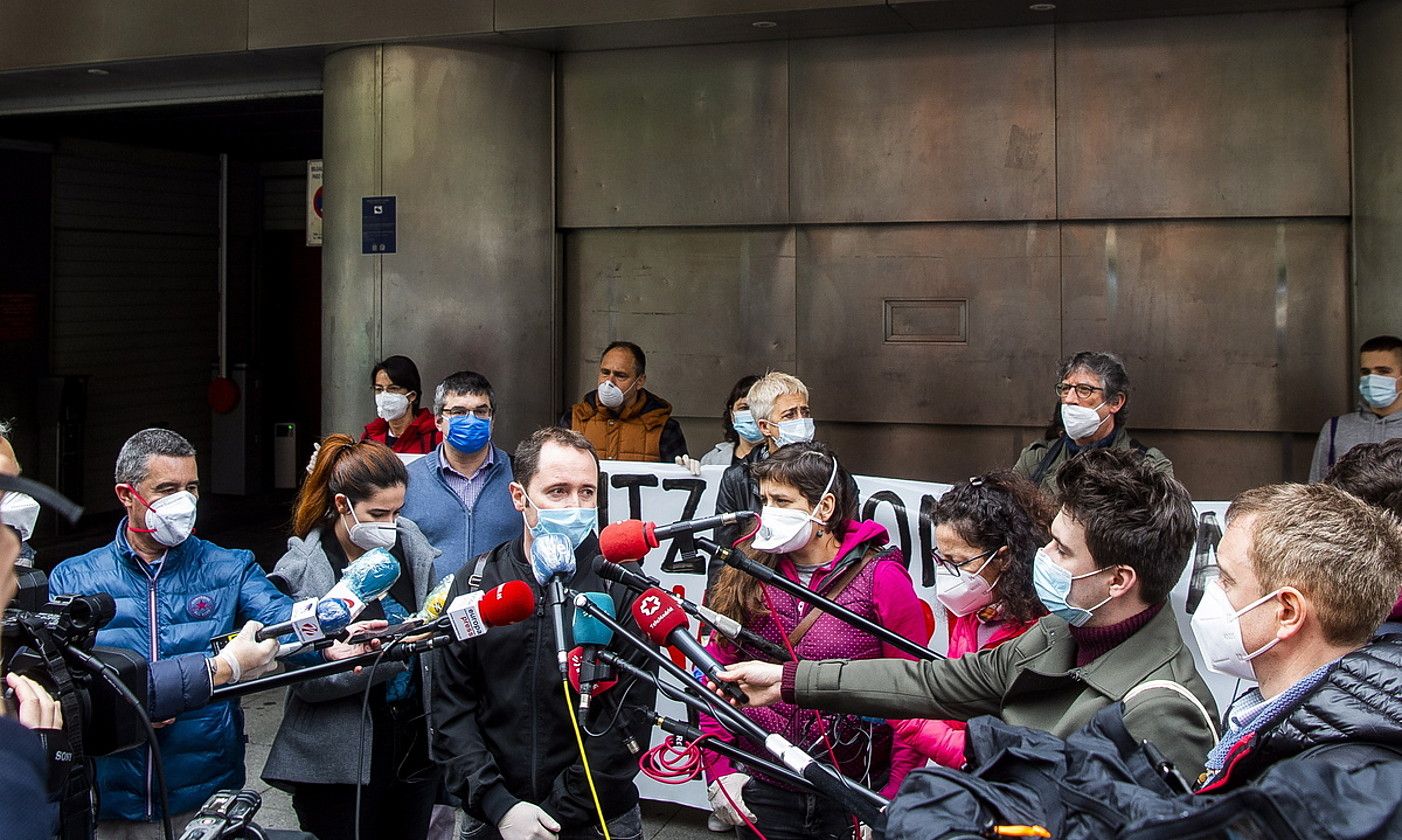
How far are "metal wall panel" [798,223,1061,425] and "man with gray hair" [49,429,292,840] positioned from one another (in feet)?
18.7

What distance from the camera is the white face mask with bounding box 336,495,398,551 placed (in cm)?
442

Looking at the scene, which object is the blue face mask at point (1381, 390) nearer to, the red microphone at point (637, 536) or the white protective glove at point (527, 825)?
the red microphone at point (637, 536)

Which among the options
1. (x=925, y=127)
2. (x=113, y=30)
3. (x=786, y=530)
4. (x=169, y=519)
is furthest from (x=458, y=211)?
(x=786, y=530)

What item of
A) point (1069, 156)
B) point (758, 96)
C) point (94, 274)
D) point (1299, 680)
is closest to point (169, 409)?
point (94, 274)

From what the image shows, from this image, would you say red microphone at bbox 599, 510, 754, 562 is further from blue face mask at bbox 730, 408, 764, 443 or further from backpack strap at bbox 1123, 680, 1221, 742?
blue face mask at bbox 730, 408, 764, 443

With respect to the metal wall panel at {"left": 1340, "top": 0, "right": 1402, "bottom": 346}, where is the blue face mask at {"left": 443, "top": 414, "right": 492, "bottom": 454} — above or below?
below

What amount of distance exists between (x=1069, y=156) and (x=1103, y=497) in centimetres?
615

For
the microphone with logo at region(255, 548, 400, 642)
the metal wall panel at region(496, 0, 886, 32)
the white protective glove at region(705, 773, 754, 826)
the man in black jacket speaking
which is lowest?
the white protective glove at region(705, 773, 754, 826)

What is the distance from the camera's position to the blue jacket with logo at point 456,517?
559cm

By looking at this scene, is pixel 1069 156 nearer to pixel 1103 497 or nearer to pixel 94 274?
pixel 1103 497

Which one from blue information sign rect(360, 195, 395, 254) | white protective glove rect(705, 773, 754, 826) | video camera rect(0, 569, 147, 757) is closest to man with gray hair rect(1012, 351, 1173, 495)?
white protective glove rect(705, 773, 754, 826)

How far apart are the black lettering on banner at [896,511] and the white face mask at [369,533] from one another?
2.25 metres

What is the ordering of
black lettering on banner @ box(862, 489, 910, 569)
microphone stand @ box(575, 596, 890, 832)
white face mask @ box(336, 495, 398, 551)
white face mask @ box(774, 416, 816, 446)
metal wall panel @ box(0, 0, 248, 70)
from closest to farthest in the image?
1. microphone stand @ box(575, 596, 890, 832)
2. white face mask @ box(336, 495, 398, 551)
3. black lettering on banner @ box(862, 489, 910, 569)
4. white face mask @ box(774, 416, 816, 446)
5. metal wall panel @ box(0, 0, 248, 70)

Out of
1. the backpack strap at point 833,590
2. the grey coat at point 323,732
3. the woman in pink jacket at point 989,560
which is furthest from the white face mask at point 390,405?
the woman in pink jacket at point 989,560
